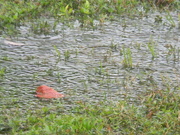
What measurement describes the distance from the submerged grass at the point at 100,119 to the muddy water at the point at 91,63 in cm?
23

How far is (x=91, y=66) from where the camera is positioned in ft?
17.6

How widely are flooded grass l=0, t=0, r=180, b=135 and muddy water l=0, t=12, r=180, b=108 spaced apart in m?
0.01

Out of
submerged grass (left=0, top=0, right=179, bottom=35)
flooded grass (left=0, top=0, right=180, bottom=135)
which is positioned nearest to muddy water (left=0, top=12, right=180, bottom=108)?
flooded grass (left=0, top=0, right=180, bottom=135)

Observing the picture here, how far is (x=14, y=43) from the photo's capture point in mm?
5910

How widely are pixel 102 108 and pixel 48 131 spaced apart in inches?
30.9

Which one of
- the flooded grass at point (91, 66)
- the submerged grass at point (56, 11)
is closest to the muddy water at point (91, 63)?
the flooded grass at point (91, 66)

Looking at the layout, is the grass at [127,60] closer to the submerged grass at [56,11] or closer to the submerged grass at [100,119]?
the submerged grass at [100,119]

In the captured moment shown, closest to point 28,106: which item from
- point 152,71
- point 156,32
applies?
point 152,71

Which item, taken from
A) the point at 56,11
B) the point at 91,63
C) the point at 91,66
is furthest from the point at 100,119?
the point at 56,11

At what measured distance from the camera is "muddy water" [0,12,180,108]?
4723mm

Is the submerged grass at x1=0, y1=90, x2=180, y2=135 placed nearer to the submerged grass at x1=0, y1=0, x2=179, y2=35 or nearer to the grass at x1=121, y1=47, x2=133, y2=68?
the grass at x1=121, y1=47, x2=133, y2=68

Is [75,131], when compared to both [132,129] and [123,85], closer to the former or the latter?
[132,129]

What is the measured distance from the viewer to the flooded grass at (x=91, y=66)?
4.00 metres

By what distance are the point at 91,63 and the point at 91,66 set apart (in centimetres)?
10
